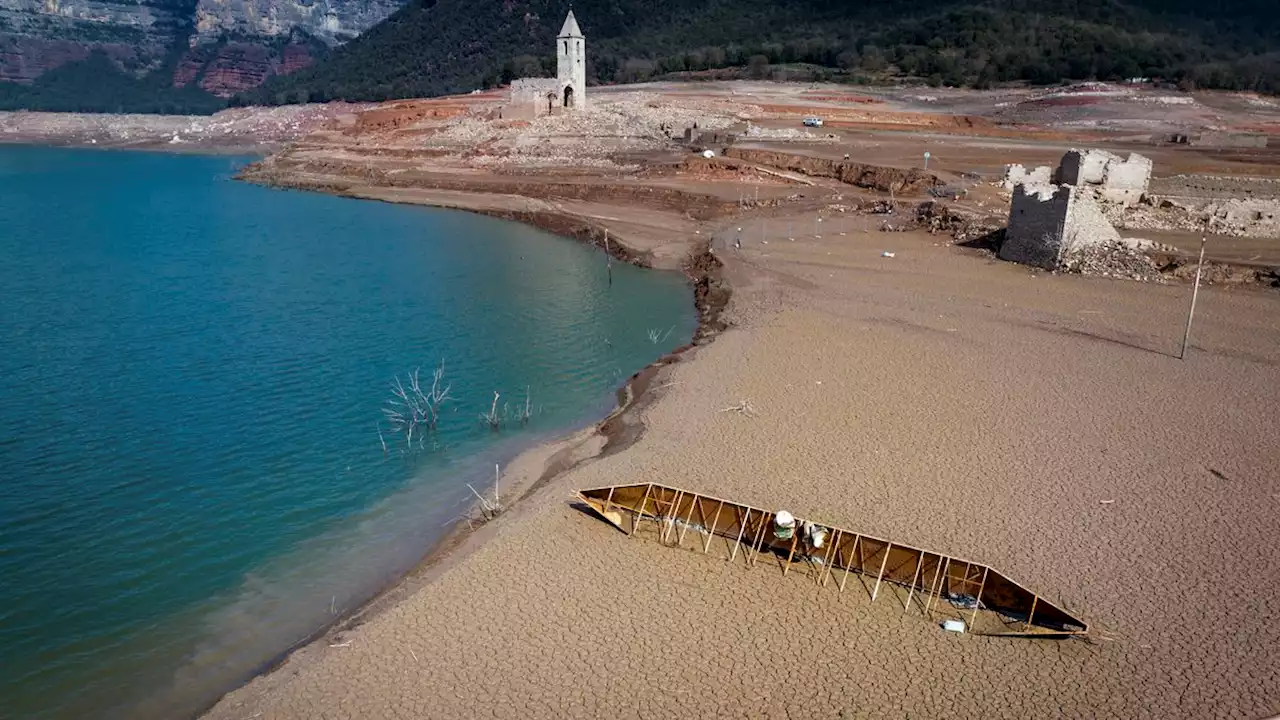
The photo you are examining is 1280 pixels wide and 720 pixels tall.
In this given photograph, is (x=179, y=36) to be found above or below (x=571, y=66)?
above

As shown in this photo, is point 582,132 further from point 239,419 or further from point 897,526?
point 897,526

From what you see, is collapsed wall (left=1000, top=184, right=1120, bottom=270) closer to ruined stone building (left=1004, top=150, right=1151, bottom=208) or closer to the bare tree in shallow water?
ruined stone building (left=1004, top=150, right=1151, bottom=208)

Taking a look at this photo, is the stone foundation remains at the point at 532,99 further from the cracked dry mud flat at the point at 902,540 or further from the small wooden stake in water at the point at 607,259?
the cracked dry mud flat at the point at 902,540

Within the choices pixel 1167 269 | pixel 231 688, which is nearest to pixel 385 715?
pixel 231 688

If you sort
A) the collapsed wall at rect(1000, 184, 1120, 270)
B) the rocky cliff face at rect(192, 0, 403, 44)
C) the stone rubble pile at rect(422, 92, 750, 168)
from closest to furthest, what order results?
the collapsed wall at rect(1000, 184, 1120, 270) → the stone rubble pile at rect(422, 92, 750, 168) → the rocky cliff face at rect(192, 0, 403, 44)

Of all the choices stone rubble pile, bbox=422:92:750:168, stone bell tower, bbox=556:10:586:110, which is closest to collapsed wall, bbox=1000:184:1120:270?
stone rubble pile, bbox=422:92:750:168

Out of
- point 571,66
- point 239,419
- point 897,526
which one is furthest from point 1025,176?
point 571,66

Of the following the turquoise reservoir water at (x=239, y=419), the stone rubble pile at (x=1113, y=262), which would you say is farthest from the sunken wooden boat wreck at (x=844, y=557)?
the stone rubble pile at (x=1113, y=262)
